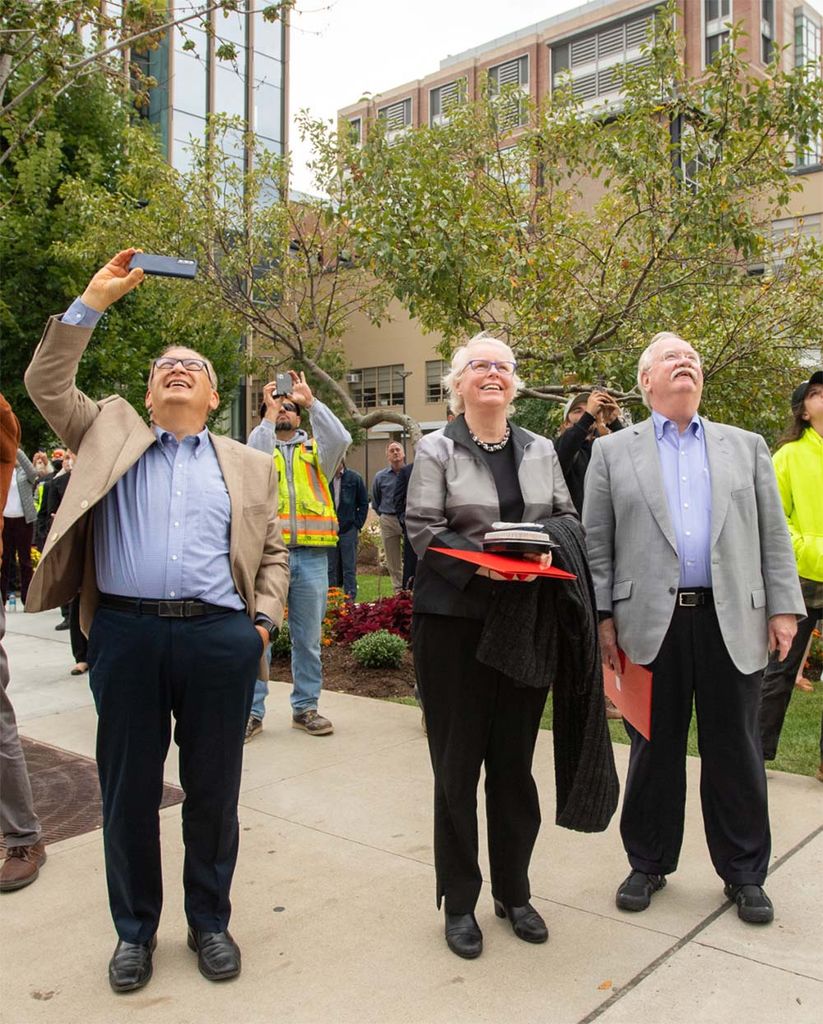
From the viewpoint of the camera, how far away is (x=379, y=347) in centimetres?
4566

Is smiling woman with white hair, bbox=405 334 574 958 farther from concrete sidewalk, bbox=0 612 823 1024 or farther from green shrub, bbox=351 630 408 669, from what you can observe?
green shrub, bbox=351 630 408 669

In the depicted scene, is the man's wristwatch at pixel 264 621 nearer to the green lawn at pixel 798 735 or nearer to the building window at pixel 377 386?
the green lawn at pixel 798 735

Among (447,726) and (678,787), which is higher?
(447,726)

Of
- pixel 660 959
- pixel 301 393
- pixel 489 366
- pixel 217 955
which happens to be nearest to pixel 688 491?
pixel 489 366

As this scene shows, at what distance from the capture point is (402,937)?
11.0 ft

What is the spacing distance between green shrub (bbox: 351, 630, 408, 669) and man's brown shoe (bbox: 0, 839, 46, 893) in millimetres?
4133

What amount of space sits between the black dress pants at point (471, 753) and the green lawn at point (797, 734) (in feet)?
7.79

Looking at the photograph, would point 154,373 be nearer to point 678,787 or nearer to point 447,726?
point 447,726

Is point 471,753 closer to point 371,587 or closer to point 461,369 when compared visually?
point 461,369

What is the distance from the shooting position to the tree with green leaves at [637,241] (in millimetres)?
8164

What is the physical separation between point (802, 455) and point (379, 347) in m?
41.4

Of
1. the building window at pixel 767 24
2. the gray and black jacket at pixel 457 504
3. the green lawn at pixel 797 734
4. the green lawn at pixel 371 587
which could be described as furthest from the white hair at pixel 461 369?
the building window at pixel 767 24

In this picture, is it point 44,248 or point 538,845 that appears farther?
point 44,248

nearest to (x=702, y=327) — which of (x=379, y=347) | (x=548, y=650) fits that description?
(x=548, y=650)
